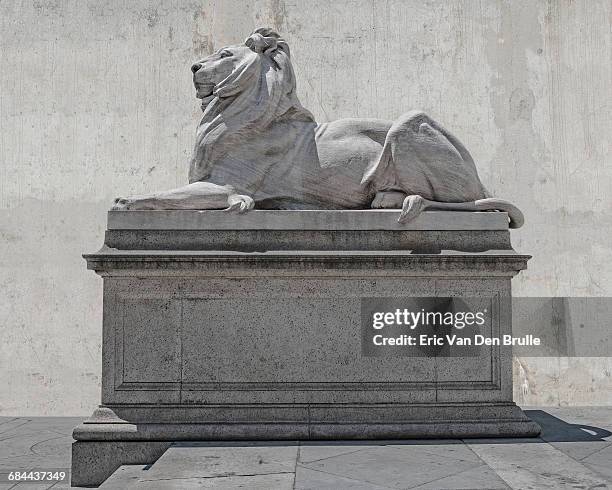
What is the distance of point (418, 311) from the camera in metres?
4.19

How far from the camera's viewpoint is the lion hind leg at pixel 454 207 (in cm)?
424

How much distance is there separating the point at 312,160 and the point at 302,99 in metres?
2.95

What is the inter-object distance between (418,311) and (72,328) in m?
4.11

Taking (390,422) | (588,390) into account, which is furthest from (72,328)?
(588,390)

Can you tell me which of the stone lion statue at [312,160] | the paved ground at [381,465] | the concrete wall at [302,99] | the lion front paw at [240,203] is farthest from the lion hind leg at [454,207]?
the concrete wall at [302,99]

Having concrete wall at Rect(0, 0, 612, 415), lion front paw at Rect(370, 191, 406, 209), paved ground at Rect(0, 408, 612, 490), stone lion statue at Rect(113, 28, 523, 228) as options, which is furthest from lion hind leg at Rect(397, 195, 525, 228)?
concrete wall at Rect(0, 0, 612, 415)

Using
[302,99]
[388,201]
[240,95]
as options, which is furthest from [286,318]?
[302,99]

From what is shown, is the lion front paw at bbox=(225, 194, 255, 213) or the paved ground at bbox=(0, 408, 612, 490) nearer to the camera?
the paved ground at bbox=(0, 408, 612, 490)

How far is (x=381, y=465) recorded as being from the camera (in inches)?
132

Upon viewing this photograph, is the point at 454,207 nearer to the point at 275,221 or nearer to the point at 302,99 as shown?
the point at 275,221

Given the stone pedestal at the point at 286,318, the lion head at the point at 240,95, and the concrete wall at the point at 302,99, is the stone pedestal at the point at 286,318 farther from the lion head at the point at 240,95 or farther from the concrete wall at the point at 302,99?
the concrete wall at the point at 302,99

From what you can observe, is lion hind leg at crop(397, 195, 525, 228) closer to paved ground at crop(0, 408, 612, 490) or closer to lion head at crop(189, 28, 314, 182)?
lion head at crop(189, 28, 314, 182)

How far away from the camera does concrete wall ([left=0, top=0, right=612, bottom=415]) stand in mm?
7035

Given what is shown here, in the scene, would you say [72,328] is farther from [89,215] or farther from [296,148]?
[296,148]
